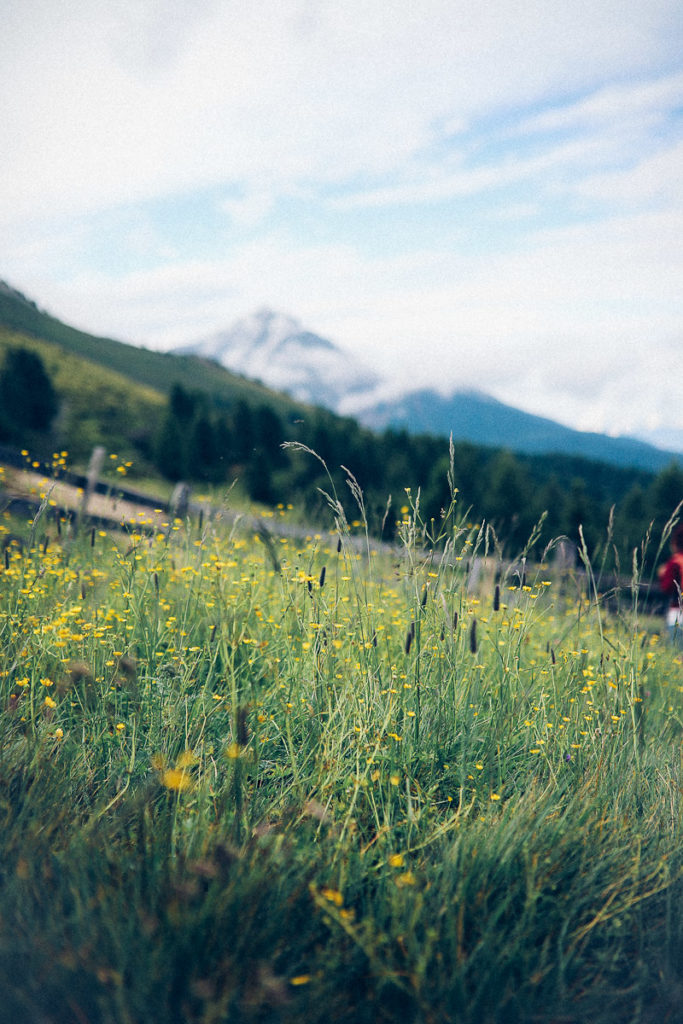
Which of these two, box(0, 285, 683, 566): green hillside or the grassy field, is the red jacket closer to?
the grassy field

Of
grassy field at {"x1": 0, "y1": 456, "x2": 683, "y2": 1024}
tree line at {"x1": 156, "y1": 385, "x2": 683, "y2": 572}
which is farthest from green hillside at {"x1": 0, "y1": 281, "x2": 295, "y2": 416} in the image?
grassy field at {"x1": 0, "y1": 456, "x2": 683, "y2": 1024}

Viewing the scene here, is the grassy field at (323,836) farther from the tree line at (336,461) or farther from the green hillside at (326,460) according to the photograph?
the tree line at (336,461)

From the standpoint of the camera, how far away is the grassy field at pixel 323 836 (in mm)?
1357

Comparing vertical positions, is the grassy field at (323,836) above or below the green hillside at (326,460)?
below

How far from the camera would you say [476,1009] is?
1.42 metres

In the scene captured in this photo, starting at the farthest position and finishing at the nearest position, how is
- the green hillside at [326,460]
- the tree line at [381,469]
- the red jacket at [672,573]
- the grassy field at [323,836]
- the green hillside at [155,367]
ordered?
the green hillside at [155,367]
the tree line at [381,469]
the green hillside at [326,460]
the red jacket at [672,573]
the grassy field at [323,836]

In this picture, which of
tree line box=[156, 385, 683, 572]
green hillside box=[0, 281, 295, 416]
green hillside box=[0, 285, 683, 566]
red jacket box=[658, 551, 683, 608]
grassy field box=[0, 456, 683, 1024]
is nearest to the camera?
grassy field box=[0, 456, 683, 1024]

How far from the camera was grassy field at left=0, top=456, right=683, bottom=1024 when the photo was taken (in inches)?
53.4

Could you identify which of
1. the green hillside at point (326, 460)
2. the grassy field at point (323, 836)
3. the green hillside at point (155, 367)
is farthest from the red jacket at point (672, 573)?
the green hillside at point (155, 367)

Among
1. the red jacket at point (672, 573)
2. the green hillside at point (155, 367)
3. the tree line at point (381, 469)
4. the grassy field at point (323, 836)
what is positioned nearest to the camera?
the grassy field at point (323, 836)

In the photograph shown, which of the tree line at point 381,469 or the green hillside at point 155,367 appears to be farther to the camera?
the green hillside at point 155,367

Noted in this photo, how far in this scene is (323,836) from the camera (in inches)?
74.7

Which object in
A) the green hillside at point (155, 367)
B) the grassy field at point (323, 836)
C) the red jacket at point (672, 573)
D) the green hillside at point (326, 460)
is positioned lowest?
the grassy field at point (323, 836)

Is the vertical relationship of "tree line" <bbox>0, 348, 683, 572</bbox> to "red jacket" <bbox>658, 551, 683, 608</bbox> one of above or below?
above
